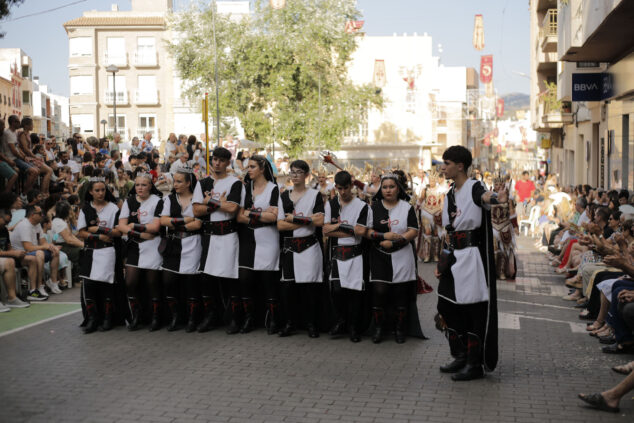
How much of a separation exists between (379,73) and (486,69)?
3259cm

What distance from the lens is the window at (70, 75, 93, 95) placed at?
64.2 m

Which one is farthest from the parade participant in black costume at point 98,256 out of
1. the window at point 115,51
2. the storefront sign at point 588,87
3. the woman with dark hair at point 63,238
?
the window at point 115,51

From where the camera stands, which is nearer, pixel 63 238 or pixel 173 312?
pixel 173 312

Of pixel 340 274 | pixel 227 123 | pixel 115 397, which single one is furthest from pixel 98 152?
pixel 227 123

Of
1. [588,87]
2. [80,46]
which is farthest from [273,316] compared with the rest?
[80,46]

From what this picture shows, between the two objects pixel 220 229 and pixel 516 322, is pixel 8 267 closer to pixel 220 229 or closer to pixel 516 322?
pixel 220 229

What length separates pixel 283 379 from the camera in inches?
309

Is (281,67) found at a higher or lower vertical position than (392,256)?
higher

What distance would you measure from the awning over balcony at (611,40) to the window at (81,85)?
50.6 metres

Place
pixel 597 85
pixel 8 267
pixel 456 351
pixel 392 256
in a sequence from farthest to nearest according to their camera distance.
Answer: pixel 597 85
pixel 8 267
pixel 392 256
pixel 456 351

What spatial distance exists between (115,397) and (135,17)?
60.7 m

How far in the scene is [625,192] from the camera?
51.0 feet

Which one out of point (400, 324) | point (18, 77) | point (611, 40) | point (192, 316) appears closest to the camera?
point (400, 324)

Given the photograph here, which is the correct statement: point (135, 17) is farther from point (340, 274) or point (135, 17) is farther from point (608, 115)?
point (340, 274)
